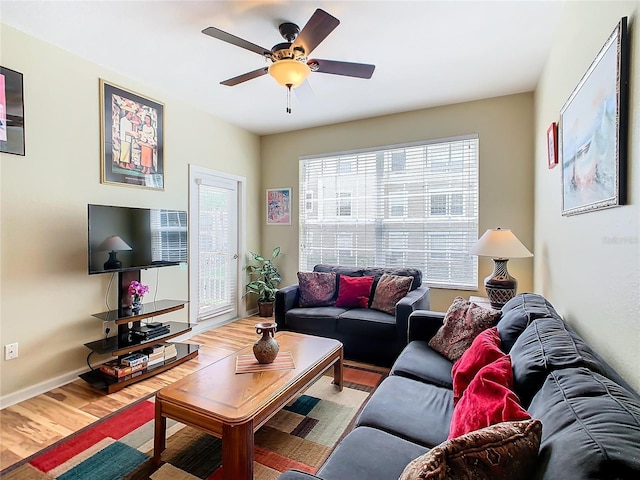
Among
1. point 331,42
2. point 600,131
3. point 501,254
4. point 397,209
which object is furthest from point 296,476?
point 397,209

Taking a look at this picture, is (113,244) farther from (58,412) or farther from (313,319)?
(313,319)

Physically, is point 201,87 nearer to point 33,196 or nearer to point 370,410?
point 33,196

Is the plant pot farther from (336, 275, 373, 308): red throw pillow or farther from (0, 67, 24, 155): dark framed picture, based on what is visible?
(0, 67, 24, 155): dark framed picture

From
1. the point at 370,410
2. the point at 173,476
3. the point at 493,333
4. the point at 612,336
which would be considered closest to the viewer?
the point at 612,336

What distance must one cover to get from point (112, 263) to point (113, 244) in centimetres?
16

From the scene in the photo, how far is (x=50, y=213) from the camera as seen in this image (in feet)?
8.61

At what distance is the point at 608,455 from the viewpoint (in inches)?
25.1

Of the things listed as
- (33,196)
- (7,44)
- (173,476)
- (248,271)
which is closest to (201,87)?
(7,44)

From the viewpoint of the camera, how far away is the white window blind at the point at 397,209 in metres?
3.81

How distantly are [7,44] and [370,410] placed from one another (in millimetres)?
3501

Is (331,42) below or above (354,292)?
above

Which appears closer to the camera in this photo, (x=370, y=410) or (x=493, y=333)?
(x=370, y=410)

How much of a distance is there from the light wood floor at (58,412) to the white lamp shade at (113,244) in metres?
1.15

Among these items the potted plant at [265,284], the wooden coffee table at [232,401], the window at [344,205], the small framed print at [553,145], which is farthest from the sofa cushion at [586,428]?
the potted plant at [265,284]
